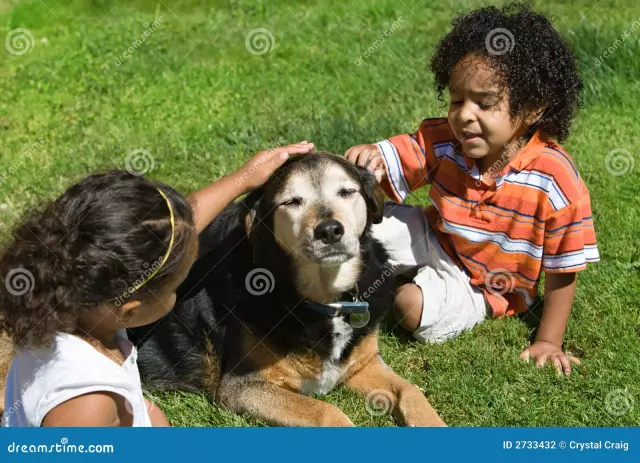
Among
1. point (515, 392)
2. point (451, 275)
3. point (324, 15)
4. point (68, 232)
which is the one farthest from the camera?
point (324, 15)

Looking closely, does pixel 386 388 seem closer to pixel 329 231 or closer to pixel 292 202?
pixel 329 231

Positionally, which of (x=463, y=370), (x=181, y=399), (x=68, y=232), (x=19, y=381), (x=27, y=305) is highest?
(x=68, y=232)

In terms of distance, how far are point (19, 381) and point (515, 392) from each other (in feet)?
8.44

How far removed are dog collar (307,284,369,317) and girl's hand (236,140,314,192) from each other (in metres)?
0.70

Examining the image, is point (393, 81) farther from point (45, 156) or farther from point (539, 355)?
point (539, 355)

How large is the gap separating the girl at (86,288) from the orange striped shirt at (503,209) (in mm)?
2183

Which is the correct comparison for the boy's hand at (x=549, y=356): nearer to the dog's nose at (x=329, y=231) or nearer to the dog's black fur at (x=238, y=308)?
the dog's black fur at (x=238, y=308)

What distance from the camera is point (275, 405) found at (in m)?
4.06

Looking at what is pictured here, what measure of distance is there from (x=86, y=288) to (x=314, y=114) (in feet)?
14.3

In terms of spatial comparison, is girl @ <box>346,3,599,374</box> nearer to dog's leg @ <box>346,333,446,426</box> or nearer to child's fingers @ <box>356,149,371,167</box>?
child's fingers @ <box>356,149,371,167</box>

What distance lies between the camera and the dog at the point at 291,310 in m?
4.02

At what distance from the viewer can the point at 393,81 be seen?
7609mm

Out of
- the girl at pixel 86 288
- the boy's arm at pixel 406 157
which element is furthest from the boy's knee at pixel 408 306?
the girl at pixel 86 288

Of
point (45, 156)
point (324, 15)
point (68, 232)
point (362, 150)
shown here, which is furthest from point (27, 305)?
point (324, 15)
